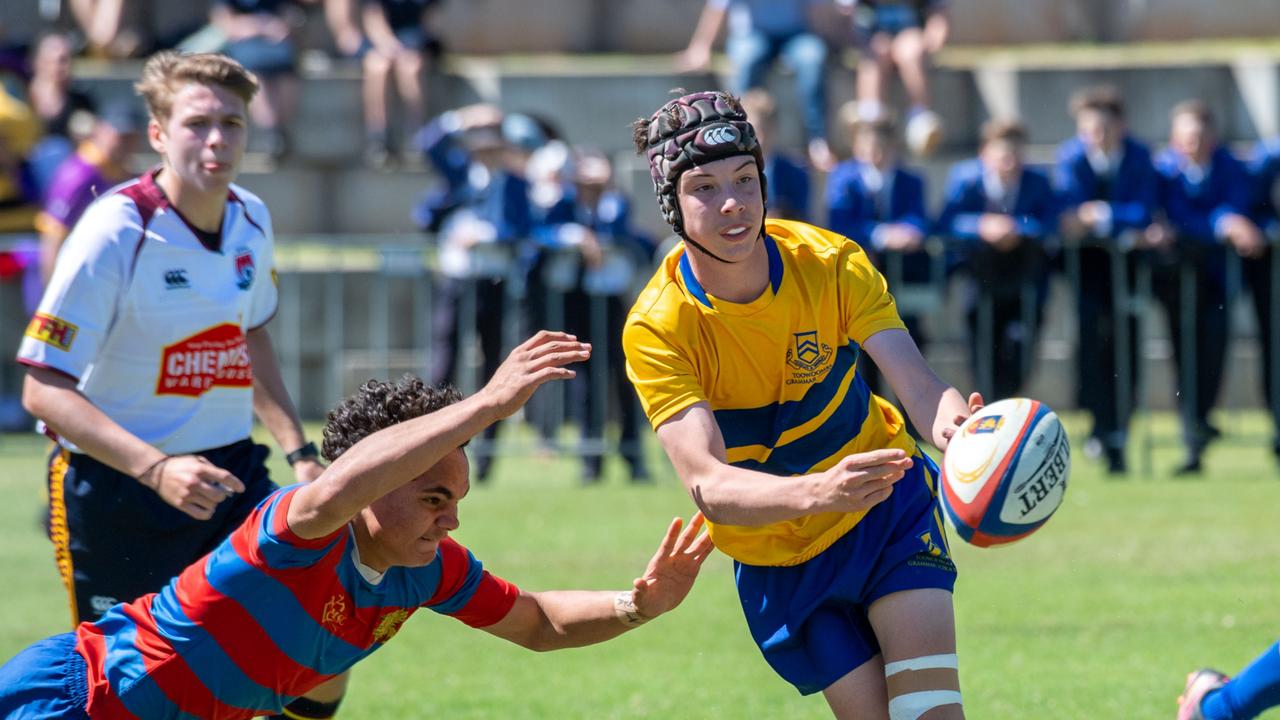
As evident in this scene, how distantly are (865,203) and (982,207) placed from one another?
862mm

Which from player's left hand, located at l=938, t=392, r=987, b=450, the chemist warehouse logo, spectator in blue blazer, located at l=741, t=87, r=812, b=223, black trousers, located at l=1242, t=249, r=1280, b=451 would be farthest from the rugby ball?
black trousers, located at l=1242, t=249, r=1280, b=451


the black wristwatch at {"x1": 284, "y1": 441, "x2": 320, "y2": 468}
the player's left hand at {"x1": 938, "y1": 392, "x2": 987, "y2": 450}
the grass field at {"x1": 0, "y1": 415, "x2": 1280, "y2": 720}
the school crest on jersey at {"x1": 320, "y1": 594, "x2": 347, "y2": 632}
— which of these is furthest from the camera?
the grass field at {"x1": 0, "y1": 415, "x2": 1280, "y2": 720}

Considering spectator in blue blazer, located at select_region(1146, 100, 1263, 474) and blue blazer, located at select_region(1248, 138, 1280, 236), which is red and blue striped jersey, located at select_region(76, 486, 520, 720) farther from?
blue blazer, located at select_region(1248, 138, 1280, 236)

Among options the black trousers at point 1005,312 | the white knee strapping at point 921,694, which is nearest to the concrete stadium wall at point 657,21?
the black trousers at point 1005,312

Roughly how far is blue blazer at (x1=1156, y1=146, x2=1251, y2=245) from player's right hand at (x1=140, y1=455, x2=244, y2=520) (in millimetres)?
9584

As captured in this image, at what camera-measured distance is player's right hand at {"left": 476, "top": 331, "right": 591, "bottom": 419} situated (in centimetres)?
413

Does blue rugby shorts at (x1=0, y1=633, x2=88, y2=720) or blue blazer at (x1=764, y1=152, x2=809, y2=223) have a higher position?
blue blazer at (x1=764, y1=152, x2=809, y2=223)

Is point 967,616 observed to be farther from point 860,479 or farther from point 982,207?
point 982,207

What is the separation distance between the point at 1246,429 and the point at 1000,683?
362 inches

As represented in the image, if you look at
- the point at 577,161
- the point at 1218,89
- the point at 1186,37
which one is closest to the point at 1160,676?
the point at 577,161

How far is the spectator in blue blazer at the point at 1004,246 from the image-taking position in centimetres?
1341

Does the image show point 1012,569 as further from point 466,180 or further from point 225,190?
point 466,180

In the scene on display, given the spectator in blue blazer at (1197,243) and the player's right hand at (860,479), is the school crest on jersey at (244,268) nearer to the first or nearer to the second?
the player's right hand at (860,479)

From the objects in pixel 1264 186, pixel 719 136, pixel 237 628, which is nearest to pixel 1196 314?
pixel 1264 186
